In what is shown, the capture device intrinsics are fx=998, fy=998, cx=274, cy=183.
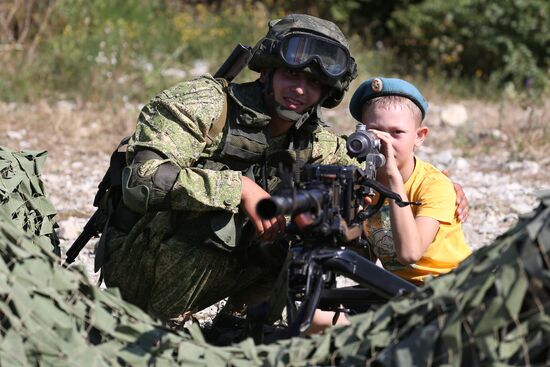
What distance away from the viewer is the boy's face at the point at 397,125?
3859mm

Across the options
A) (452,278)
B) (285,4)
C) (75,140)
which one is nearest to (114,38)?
(75,140)

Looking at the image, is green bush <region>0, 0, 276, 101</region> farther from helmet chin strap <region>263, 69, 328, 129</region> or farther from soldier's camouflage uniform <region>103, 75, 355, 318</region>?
helmet chin strap <region>263, 69, 328, 129</region>

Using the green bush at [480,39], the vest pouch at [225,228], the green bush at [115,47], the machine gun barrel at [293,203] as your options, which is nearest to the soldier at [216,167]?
the vest pouch at [225,228]

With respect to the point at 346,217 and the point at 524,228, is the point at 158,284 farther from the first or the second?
the point at 524,228

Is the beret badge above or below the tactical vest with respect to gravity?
above

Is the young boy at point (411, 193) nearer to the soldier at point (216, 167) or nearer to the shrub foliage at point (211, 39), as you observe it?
the soldier at point (216, 167)

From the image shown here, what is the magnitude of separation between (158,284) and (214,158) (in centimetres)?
56

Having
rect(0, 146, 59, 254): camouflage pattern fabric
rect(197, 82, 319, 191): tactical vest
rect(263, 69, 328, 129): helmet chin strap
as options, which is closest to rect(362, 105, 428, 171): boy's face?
rect(263, 69, 328, 129): helmet chin strap

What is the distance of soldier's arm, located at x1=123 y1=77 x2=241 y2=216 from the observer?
3664 mm

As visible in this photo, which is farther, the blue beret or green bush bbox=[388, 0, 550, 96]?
green bush bbox=[388, 0, 550, 96]

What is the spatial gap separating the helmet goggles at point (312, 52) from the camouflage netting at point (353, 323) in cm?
133

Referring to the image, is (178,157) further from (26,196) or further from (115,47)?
(115,47)

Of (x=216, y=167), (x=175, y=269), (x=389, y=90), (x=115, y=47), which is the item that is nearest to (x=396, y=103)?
A: (x=389, y=90)

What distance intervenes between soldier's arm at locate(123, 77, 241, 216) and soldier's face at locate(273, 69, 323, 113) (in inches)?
9.3
